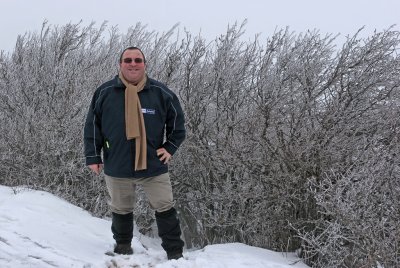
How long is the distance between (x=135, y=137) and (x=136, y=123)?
4.1 inches

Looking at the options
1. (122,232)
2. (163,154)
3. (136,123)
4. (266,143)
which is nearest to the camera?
(136,123)

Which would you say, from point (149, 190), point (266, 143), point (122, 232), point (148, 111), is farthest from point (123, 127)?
point (266, 143)

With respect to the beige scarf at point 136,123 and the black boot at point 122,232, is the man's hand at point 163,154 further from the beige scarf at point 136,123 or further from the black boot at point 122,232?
the black boot at point 122,232

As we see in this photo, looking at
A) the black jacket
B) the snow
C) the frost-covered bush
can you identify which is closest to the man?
the black jacket

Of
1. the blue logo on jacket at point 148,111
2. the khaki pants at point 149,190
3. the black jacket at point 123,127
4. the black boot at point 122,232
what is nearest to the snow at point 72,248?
the black boot at point 122,232

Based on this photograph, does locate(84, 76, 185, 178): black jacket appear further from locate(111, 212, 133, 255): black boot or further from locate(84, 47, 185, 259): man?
locate(111, 212, 133, 255): black boot

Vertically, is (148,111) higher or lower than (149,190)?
higher

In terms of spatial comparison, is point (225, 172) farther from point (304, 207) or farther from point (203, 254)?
point (203, 254)

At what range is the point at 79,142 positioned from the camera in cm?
574

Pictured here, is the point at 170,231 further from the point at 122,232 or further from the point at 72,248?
the point at 72,248

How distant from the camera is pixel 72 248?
3467 millimetres

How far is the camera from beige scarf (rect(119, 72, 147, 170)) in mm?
3246

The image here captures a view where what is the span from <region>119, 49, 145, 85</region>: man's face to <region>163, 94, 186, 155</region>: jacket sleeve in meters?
0.33

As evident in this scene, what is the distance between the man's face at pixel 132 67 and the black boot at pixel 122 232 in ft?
3.66
